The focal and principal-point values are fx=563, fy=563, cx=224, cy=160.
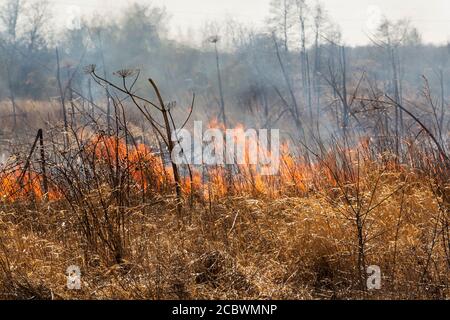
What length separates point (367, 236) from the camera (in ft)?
12.7

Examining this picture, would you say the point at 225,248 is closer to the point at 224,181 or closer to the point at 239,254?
the point at 239,254

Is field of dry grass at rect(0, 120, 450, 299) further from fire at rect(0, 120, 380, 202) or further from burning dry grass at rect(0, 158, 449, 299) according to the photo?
fire at rect(0, 120, 380, 202)

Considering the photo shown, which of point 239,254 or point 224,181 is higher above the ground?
point 224,181

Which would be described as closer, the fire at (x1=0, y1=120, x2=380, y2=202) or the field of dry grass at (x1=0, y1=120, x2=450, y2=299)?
the field of dry grass at (x1=0, y1=120, x2=450, y2=299)

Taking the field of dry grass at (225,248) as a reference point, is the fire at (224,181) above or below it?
above

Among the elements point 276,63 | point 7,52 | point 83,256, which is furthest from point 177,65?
point 83,256

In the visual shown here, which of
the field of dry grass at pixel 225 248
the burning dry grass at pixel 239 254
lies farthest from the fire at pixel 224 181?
the burning dry grass at pixel 239 254

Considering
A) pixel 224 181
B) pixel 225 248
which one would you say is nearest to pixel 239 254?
pixel 225 248

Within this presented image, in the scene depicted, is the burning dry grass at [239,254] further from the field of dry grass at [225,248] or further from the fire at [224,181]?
the fire at [224,181]

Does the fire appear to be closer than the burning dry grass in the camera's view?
No

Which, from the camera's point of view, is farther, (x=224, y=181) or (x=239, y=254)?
(x=224, y=181)

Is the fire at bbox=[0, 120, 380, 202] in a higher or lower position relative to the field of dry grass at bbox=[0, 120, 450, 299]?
higher

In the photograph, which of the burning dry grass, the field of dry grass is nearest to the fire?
the field of dry grass

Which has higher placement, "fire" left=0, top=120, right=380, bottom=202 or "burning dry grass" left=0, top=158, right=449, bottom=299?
"fire" left=0, top=120, right=380, bottom=202
